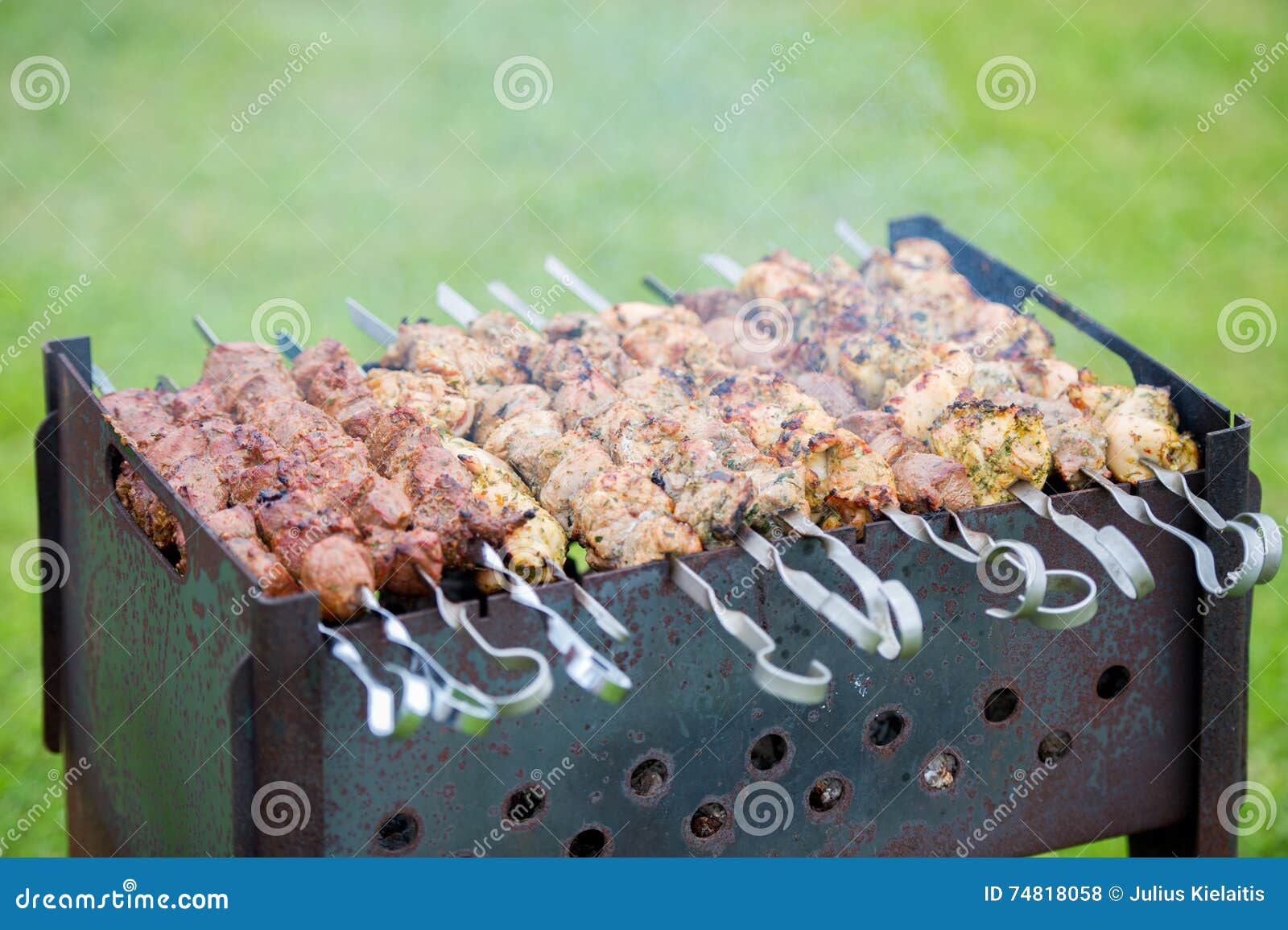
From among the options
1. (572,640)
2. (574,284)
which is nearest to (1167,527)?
(572,640)

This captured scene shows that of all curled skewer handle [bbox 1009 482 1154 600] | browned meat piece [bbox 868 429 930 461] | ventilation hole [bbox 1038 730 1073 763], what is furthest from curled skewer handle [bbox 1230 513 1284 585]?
browned meat piece [bbox 868 429 930 461]

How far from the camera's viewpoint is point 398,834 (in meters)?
2.87

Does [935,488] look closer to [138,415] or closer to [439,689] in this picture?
[439,689]

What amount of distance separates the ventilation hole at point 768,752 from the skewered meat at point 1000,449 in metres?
0.66

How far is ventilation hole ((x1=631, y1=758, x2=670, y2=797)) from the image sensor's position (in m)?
3.03

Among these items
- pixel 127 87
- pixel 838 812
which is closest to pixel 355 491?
pixel 838 812

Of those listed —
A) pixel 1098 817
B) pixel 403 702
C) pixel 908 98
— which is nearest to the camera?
pixel 403 702

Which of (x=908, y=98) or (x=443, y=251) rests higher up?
(x=908, y=98)

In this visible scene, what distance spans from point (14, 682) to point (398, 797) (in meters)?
3.19

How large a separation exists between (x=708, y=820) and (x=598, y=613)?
68 centimetres

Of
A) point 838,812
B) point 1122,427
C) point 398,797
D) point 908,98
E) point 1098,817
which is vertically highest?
point 908,98

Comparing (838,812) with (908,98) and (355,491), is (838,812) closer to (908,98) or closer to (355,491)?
(355,491)

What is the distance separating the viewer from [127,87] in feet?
30.9

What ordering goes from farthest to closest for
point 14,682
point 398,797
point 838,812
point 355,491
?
point 14,682
point 838,812
point 355,491
point 398,797
